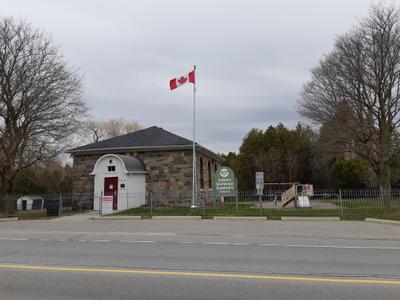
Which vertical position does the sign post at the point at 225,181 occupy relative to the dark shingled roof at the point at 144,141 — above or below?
below

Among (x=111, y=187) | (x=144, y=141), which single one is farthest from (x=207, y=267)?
(x=144, y=141)

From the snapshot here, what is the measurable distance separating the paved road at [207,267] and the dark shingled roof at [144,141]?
1666 cm

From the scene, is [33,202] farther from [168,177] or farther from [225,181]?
[225,181]

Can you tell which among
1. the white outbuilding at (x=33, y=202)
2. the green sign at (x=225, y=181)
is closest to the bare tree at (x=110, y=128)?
the white outbuilding at (x=33, y=202)

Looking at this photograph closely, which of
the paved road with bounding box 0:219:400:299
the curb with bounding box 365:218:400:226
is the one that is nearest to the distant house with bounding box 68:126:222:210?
the curb with bounding box 365:218:400:226

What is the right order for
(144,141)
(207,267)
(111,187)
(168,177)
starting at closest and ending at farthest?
(207,267) < (111,187) < (168,177) < (144,141)

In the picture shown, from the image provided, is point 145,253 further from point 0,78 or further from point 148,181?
point 0,78

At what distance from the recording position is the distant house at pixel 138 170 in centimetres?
3005

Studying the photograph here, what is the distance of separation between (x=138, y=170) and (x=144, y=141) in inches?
120

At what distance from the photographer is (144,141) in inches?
1293

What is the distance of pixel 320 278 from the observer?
24.2 ft

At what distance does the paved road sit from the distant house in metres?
15.2

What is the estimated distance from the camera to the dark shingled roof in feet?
104

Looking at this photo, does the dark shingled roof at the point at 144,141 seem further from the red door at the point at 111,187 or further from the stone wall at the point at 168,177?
the red door at the point at 111,187
